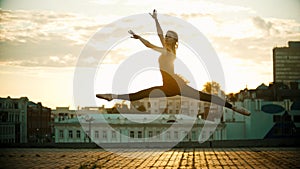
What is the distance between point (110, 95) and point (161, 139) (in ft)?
199

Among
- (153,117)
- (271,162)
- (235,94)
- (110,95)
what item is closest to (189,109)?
(235,94)

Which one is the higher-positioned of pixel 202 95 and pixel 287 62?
pixel 287 62

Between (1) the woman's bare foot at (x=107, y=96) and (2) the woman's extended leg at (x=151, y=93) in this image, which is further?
(1) the woman's bare foot at (x=107, y=96)

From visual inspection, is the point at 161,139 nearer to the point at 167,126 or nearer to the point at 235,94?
the point at 167,126

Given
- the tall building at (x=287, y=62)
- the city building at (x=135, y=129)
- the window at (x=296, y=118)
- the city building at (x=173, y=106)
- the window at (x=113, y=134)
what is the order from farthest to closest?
the tall building at (x=287, y=62), the city building at (x=173, y=106), the window at (x=113, y=134), the city building at (x=135, y=129), the window at (x=296, y=118)

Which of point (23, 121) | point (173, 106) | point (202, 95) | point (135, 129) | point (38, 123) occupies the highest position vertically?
point (173, 106)

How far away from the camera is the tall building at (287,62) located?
158125 millimetres

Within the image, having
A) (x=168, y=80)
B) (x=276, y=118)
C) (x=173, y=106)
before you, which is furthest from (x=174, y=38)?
(x=173, y=106)

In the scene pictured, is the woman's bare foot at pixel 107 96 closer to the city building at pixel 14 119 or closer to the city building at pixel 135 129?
the city building at pixel 135 129

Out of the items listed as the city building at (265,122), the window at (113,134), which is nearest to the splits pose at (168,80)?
the city building at (265,122)

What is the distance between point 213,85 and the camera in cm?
6881

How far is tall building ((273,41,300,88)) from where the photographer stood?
15812 centimetres

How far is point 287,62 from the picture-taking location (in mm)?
158750

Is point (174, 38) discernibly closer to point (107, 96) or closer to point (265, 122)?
point (107, 96)
